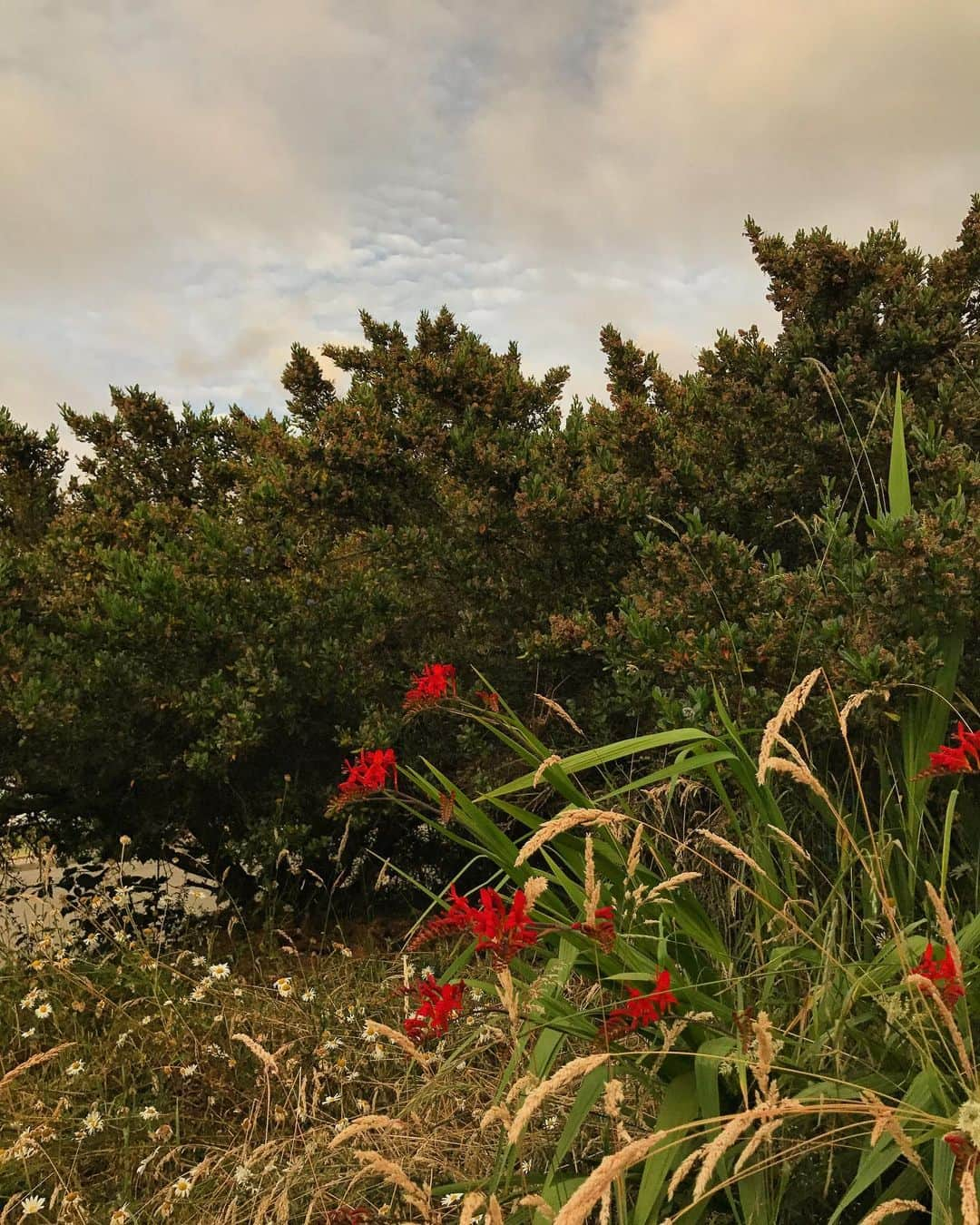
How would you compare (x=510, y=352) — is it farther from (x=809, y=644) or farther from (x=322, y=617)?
(x=809, y=644)

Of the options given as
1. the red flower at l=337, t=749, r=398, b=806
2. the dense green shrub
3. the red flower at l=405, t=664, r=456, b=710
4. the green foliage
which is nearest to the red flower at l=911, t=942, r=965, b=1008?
the green foliage

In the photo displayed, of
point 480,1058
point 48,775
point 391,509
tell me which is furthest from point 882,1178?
point 48,775

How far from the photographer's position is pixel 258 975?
3871mm

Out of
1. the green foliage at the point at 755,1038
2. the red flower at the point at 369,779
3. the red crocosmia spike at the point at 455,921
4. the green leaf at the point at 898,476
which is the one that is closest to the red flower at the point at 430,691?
the red flower at the point at 369,779

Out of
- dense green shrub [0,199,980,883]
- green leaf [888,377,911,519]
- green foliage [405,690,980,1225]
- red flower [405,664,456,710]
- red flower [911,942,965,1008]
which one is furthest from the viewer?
dense green shrub [0,199,980,883]

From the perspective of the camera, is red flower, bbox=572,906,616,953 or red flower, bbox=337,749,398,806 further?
red flower, bbox=337,749,398,806

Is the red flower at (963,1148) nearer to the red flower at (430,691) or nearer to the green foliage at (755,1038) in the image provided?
the green foliage at (755,1038)

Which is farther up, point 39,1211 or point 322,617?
point 322,617

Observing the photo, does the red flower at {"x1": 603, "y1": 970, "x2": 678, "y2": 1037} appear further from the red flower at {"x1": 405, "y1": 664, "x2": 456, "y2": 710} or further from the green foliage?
the red flower at {"x1": 405, "y1": 664, "x2": 456, "y2": 710}

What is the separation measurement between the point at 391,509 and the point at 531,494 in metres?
0.84

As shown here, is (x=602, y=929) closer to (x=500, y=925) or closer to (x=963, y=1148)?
(x=500, y=925)

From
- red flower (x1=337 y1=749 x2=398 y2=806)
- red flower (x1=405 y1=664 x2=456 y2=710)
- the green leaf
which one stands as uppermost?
the green leaf

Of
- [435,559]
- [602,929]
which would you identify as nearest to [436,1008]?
[602,929]

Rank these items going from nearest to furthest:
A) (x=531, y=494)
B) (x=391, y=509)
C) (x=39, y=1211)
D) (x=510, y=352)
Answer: (x=39, y=1211) → (x=531, y=494) → (x=391, y=509) → (x=510, y=352)
